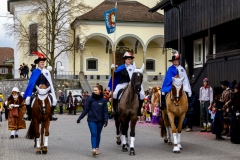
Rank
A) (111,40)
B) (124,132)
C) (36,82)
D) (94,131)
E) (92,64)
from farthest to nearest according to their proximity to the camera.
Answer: (92,64)
(111,40)
(124,132)
(36,82)
(94,131)

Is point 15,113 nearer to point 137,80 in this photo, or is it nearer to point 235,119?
point 137,80

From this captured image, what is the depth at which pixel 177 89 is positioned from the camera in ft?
46.6

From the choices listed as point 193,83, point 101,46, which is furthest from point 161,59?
point 193,83

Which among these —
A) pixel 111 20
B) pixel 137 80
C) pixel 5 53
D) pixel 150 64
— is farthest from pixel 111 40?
pixel 5 53

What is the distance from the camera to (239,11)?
20062 mm

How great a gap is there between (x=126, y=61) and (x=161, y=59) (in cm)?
4061

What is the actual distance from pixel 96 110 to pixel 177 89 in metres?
2.64

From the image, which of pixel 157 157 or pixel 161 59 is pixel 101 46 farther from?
pixel 157 157

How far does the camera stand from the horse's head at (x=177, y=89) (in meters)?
14.2

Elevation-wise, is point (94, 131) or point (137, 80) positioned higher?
point (137, 80)

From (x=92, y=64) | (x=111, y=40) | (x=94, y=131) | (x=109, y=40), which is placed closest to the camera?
(x=94, y=131)

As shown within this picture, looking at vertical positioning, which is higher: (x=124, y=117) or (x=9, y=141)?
(x=124, y=117)

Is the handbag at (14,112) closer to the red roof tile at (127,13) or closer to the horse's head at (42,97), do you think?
the horse's head at (42,97)

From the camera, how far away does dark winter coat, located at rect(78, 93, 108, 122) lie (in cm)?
1310
